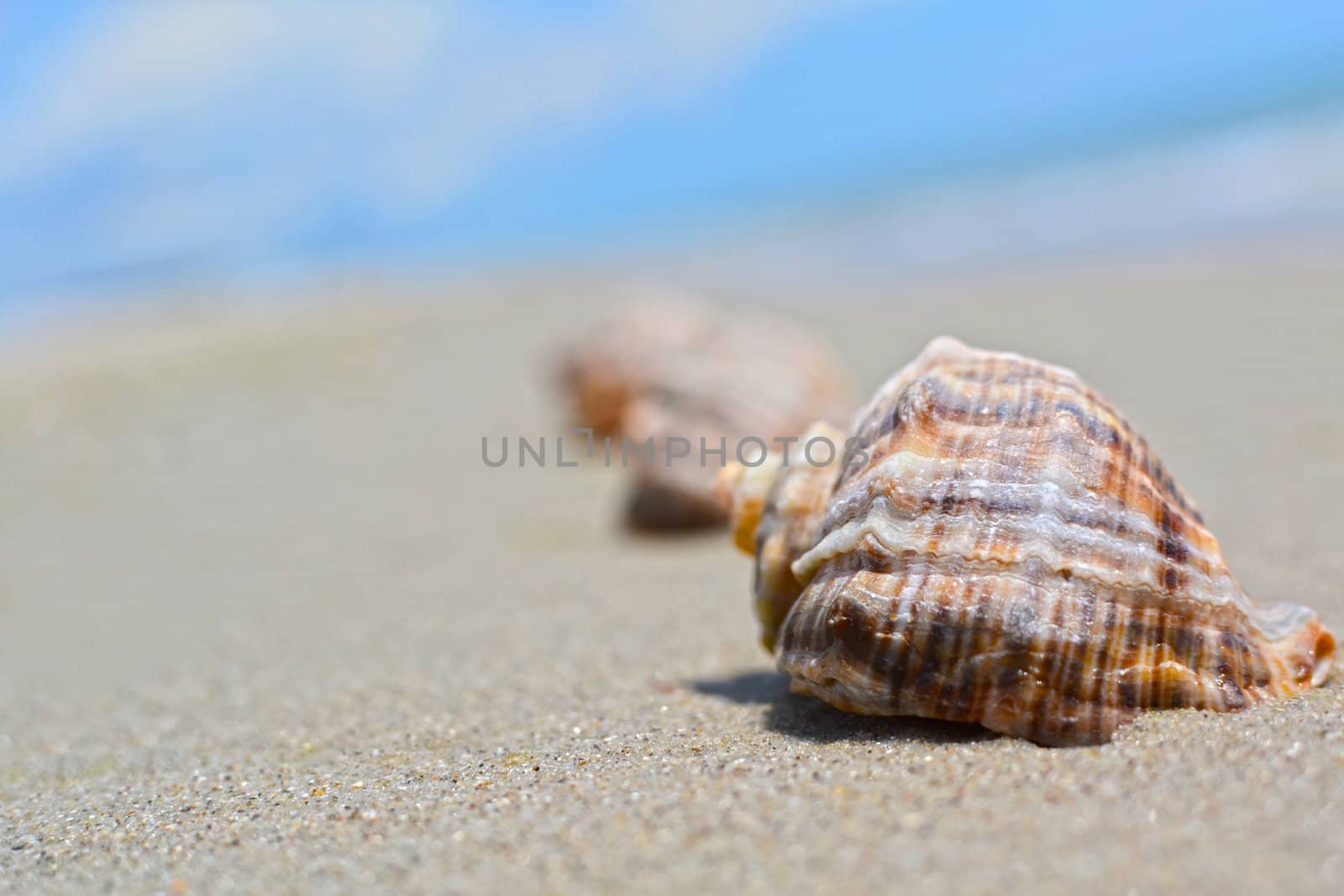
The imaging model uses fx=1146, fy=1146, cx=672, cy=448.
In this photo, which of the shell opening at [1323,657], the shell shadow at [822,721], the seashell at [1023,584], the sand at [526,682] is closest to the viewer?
the sand at [526,682]

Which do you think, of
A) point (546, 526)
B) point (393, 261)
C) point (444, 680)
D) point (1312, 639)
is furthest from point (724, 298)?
point (393, 261)

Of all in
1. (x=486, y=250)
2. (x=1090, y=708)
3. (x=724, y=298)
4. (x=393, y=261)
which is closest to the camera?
(x=1090, y=708)

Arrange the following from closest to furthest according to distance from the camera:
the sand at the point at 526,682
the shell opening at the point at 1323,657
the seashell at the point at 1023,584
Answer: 1. the sand at the point at 526,682
2. the seashell at the point at 1023,584
3. the shell opening at the point at 1323,657

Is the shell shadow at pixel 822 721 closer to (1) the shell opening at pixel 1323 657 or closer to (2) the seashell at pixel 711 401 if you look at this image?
(1) the shell opening at pixel 1323 657

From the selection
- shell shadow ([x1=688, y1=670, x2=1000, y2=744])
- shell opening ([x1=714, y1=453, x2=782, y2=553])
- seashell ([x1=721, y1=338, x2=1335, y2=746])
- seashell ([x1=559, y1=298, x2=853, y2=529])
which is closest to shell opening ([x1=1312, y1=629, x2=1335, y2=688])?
seashell ([x1=721, y1=338, x2=1335, y2=746])

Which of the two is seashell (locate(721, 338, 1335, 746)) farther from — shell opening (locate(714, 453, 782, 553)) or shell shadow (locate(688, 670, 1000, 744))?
shell opening (locate(714, 453, 782, 553))

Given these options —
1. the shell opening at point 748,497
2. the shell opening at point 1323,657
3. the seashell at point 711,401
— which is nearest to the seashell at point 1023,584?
the shell opening at point 1323,657

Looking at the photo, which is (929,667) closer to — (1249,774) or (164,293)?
(1249,774)
